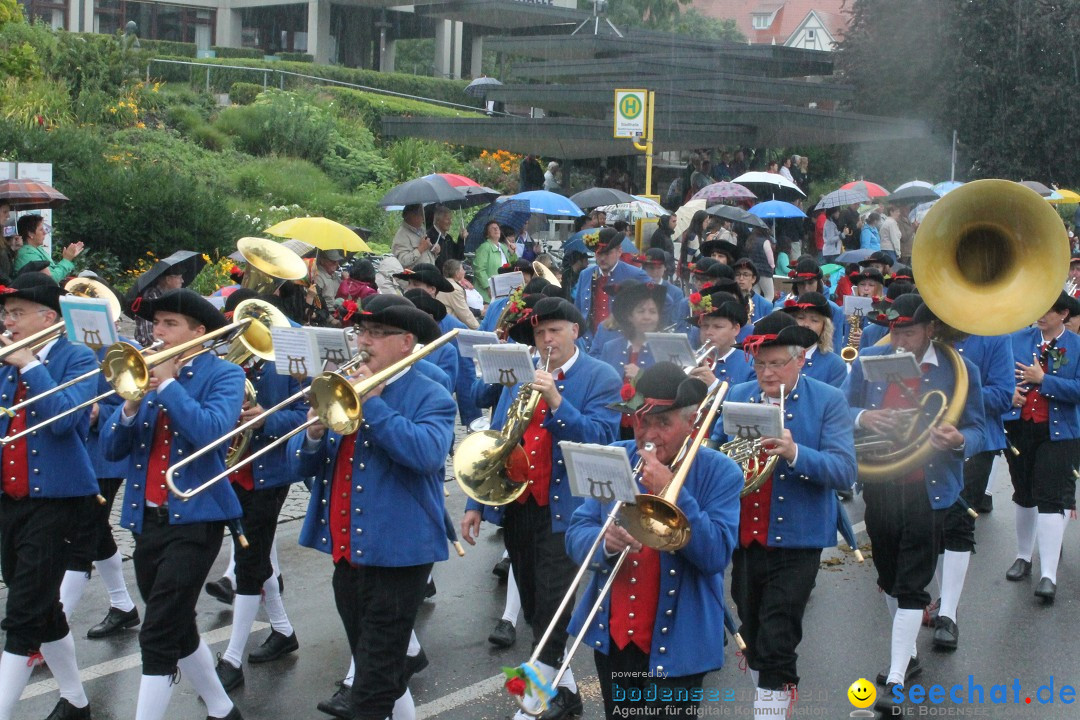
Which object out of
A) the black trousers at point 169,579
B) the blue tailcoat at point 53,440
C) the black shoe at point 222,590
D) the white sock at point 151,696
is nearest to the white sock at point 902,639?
the black trousers at point 169,579

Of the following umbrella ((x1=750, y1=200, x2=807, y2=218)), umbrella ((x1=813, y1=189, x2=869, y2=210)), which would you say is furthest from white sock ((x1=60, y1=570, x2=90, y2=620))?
umbrella ((x1=813, y1=189, x2=869, y2=210))

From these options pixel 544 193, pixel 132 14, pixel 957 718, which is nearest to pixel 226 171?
pixel 544 193

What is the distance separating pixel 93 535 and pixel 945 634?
4900 mm

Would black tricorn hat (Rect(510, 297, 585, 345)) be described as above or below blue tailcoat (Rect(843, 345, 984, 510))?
above

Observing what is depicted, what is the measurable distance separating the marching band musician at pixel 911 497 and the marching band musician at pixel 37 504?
3.91 metres

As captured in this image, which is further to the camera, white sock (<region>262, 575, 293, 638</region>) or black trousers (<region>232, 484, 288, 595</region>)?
white sock (<region>262, 575, 293, 638</region>)

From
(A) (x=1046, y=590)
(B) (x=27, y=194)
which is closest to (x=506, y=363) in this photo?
(A) (x=1046, y=590)

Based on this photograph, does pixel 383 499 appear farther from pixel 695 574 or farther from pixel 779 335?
pixel 779 335

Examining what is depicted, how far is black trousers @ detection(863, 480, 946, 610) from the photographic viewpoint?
21.7ft

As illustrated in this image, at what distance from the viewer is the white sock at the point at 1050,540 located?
28.1ft

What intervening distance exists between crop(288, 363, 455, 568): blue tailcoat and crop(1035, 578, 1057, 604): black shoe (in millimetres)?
4746

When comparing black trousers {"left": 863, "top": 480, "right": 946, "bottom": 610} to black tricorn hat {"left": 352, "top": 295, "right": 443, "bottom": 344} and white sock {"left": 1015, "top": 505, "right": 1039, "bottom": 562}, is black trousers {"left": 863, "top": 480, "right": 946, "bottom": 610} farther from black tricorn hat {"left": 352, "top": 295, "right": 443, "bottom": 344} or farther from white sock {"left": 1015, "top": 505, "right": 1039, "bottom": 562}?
black tricorn hat {"left": 352, "top": 295, "right": 443, "bottom": 344}

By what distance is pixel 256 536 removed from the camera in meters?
6.90

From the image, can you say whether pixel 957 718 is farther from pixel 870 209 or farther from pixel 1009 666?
pixel 870 209
